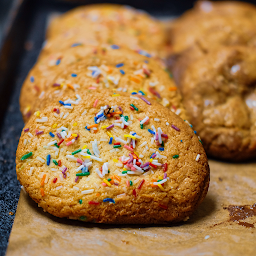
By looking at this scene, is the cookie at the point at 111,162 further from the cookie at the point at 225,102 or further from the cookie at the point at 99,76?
the cookie at the point at 225,102

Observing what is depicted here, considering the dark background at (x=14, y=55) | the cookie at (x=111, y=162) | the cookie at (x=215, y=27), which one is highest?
the cookie at (x=215, y=27)

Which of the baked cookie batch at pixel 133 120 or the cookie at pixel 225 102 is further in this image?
the cookie at pixel 225 102

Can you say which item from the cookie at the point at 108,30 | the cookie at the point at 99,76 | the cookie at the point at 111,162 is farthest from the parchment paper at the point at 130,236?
the cookie at the point at 108,30

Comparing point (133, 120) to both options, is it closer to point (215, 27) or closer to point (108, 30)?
point (108, 30)

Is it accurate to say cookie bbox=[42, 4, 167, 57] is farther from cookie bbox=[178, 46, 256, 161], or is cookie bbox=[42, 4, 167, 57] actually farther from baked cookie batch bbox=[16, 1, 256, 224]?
cookie bbox=[178, 46, 256, 161]

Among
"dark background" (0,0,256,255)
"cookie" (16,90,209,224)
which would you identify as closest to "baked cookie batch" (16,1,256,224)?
"cookie" (16,90,209,224)

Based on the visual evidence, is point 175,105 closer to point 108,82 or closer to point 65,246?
point 108,82

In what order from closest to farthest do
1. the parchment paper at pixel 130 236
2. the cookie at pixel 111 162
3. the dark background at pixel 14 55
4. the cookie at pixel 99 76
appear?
the parchment paper at pixel 130 236
the cookie at pixel 111 162
the dark background at pixel 14 55
the cookie at pixel 99 76
